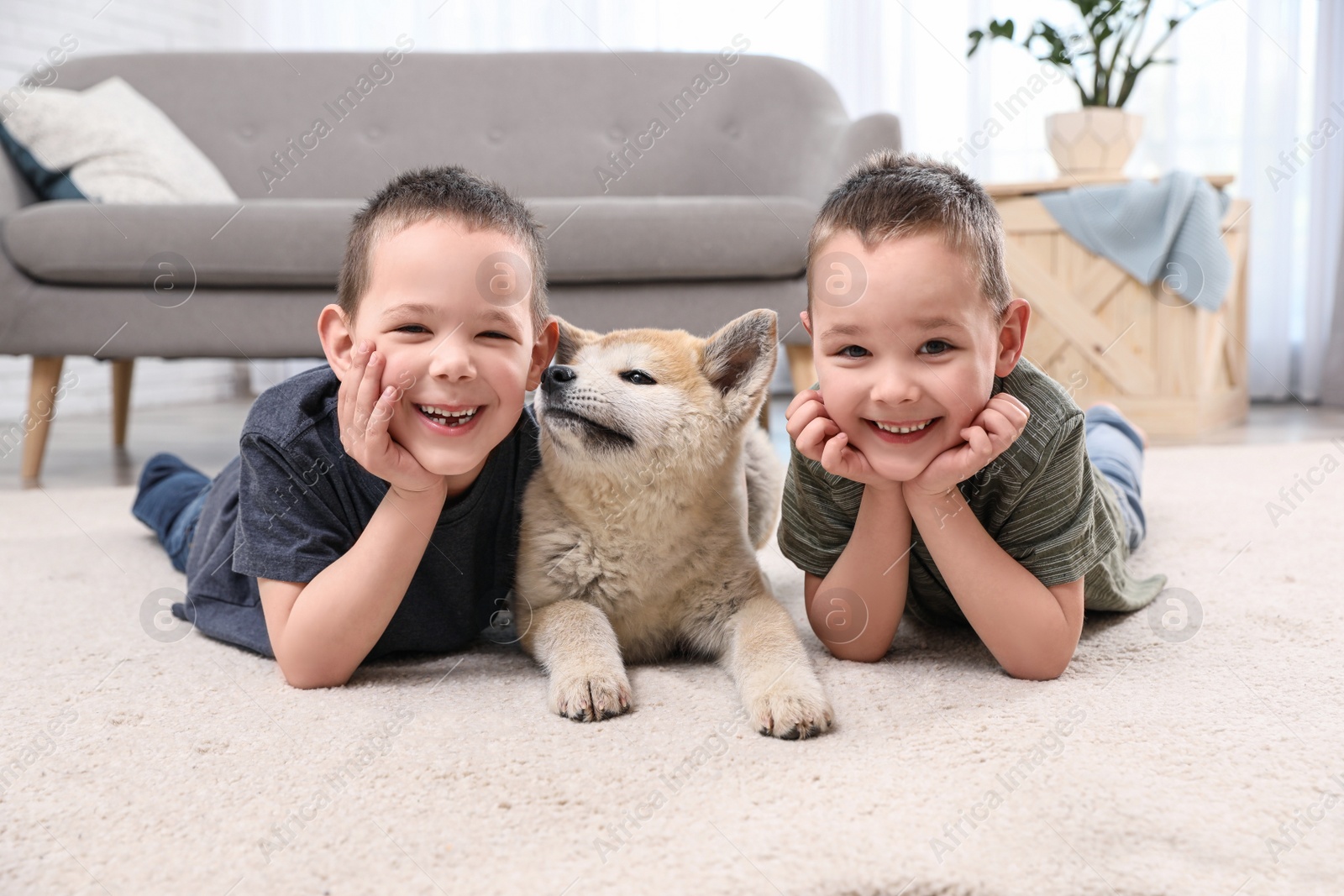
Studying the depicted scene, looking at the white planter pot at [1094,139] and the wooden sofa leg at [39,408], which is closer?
the wooden sofa leg at [39,408]

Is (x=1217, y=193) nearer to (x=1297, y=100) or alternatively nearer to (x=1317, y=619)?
(x=1297, y=100)

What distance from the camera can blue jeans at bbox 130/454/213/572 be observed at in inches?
68.7

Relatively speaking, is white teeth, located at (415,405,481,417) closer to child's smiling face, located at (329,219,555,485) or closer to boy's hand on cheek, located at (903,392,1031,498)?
child's smiling face, located at (329,219,555,485)

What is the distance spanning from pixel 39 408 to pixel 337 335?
195 cm

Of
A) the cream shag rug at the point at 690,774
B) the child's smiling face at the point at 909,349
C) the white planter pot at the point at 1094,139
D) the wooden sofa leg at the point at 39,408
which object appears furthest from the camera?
the white planter pot at the point at 1094,139

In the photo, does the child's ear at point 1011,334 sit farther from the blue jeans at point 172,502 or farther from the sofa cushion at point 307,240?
the sofa cushion at point 307,240

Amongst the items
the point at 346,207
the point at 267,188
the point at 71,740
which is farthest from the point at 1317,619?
the point at 267,188

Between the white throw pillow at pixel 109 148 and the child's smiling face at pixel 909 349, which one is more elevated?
the white throw pillow at pixel 109 148

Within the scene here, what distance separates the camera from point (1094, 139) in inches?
132

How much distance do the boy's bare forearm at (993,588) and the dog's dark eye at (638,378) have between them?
353mm

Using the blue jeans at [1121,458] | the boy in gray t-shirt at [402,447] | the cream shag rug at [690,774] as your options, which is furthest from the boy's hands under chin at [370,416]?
the blue jeans at [1121,458]

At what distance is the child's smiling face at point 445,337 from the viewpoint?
1032mm
